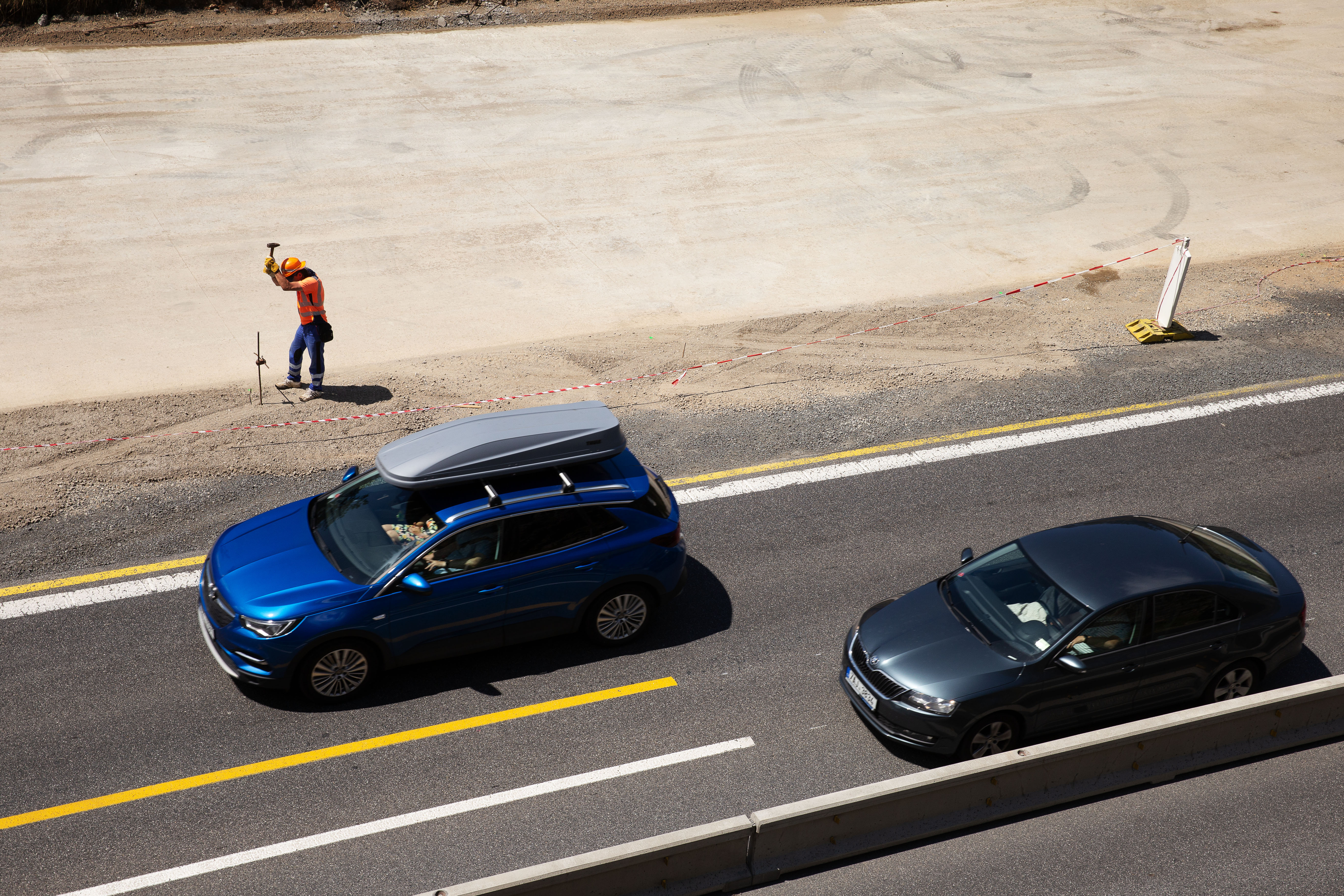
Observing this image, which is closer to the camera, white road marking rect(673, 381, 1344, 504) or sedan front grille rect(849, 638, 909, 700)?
sedan front grille rect(849, 638, 909, 700)

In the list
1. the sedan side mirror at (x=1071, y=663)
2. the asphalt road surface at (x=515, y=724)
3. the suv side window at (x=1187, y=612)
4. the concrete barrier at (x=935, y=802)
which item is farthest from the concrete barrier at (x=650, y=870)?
the suv side window at (x=1187, y=612)

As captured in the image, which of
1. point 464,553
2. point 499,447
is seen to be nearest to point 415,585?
point 464,553

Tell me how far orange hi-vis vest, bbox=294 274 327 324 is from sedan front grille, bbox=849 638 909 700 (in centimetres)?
790

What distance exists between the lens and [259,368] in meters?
13.2

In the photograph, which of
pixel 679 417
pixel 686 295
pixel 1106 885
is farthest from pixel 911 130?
pixel 1106 885

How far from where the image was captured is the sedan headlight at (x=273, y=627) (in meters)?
7.82

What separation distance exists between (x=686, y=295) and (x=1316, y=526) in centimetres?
930

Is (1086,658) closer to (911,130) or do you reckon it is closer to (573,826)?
(573,826)

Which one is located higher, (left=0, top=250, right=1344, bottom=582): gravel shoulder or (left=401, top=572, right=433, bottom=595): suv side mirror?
(left=401, top=572, right=433, bottom=595): suv side mirror

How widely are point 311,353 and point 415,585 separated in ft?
19.2

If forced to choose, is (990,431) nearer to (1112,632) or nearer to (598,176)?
(1112,632)

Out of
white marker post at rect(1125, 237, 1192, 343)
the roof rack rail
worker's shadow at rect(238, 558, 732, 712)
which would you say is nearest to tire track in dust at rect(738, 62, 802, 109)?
white marker post at rect(1125, 237, 1192, 343)

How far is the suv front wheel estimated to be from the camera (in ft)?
29.0

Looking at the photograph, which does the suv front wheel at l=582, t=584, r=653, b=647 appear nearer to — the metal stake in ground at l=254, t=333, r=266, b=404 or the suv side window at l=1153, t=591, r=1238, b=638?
the suv side window at l=1153, t=591, r=1238, b=638
